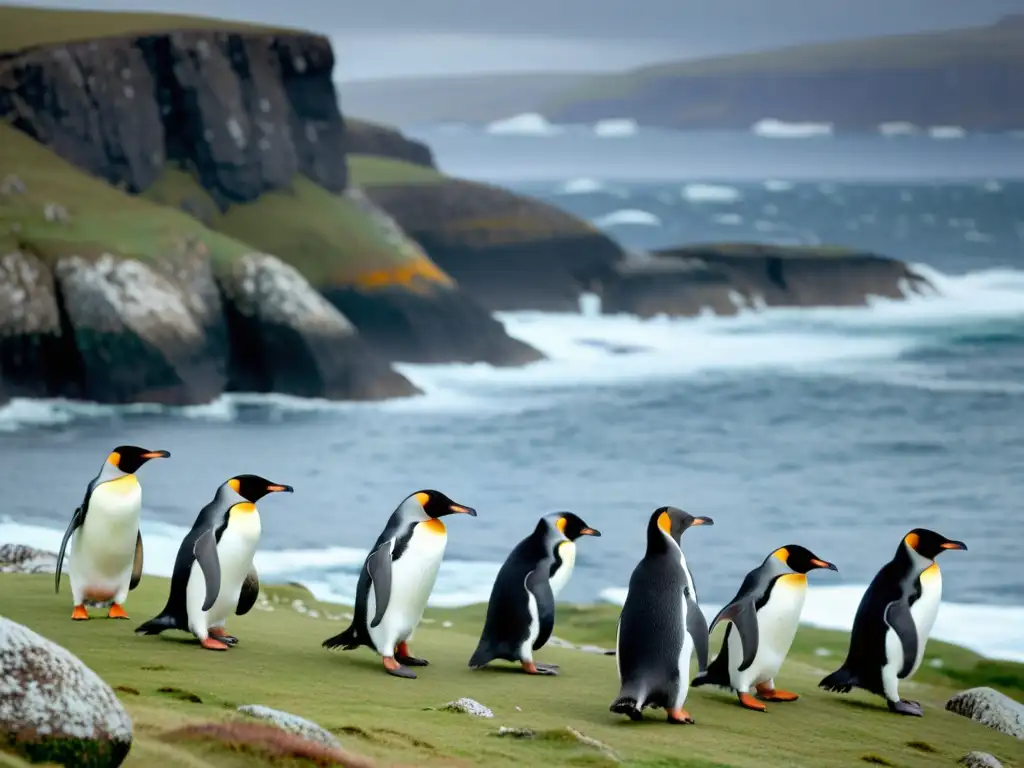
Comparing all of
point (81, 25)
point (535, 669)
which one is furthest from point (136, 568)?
point (81, 25)

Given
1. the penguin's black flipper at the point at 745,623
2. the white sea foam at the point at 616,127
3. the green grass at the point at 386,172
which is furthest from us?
the white sea foam at the point at 616,127

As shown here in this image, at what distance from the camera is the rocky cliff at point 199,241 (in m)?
32.1

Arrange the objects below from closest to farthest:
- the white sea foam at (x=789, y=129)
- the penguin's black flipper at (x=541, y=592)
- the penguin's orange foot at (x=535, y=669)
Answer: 1. the penguin's black flipper at (x=541, y=592)
2. the penguin's orange foot at (x=535, y=669)
3. the white sea foam at (x=789, y=129)

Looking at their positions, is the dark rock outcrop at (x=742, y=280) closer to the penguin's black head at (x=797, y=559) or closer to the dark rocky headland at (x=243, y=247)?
the dark rocky headland at (x=243, y=247)

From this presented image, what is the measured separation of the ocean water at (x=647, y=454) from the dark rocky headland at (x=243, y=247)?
91cm

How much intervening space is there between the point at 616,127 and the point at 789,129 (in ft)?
25.6

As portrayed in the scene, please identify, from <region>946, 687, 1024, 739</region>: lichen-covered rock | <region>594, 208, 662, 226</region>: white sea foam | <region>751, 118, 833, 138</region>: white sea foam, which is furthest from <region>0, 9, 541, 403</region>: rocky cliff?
<region>594, 208, 662, 226</region>: white sea foam

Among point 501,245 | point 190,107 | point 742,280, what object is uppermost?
point 190,107

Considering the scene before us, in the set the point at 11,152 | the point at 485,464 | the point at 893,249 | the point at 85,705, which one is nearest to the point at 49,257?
the point at 11,152

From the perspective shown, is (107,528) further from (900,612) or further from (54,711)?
(900,612)

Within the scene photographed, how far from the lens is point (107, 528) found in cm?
1016

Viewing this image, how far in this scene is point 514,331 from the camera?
149 feet

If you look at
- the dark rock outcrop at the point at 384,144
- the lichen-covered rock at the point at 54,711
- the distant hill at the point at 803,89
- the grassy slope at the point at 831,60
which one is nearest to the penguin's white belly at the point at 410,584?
the lichen-covered rock at the point at 54,711

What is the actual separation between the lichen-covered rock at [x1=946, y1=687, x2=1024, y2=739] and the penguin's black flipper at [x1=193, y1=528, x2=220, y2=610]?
16.1ft
